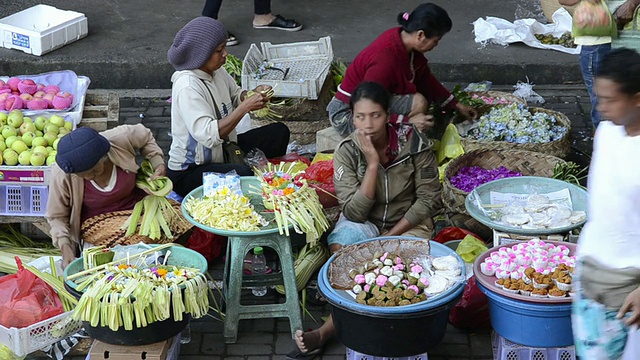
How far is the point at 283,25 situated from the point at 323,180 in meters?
3.19

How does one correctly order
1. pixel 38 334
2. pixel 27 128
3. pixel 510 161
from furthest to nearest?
pixel 510 161
pixel 27 128
pixel 38 334

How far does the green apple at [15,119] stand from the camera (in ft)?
18.4

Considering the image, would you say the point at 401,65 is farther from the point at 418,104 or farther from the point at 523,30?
the point at 523,30

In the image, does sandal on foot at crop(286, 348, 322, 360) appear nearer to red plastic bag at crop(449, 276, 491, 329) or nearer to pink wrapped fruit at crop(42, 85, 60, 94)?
red plastic bag at crop(449, 276, 491, 329)

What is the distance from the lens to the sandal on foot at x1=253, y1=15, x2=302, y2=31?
8.42 metres

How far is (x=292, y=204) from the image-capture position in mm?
4676

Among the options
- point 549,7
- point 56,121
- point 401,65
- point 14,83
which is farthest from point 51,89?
point 549,7

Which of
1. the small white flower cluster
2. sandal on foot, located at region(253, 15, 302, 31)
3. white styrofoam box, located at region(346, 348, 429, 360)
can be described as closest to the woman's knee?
the small white flower cluster

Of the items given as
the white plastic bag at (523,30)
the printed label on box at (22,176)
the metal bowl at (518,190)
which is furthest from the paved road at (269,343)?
the white plastic bag at (523,30)

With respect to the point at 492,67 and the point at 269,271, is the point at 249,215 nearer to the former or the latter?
the point at 269,271

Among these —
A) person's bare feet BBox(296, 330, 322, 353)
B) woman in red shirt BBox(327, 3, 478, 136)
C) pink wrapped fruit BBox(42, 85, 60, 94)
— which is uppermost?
woman in red shirt BBox(327, 3, 478, 136)

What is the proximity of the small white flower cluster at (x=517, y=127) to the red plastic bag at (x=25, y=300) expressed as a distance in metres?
3.02

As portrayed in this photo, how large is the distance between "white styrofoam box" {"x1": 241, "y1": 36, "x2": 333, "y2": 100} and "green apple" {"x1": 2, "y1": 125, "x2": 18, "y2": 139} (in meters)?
1.69

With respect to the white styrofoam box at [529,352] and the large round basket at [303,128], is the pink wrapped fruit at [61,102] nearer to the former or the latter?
the large round basket at [303,128]
